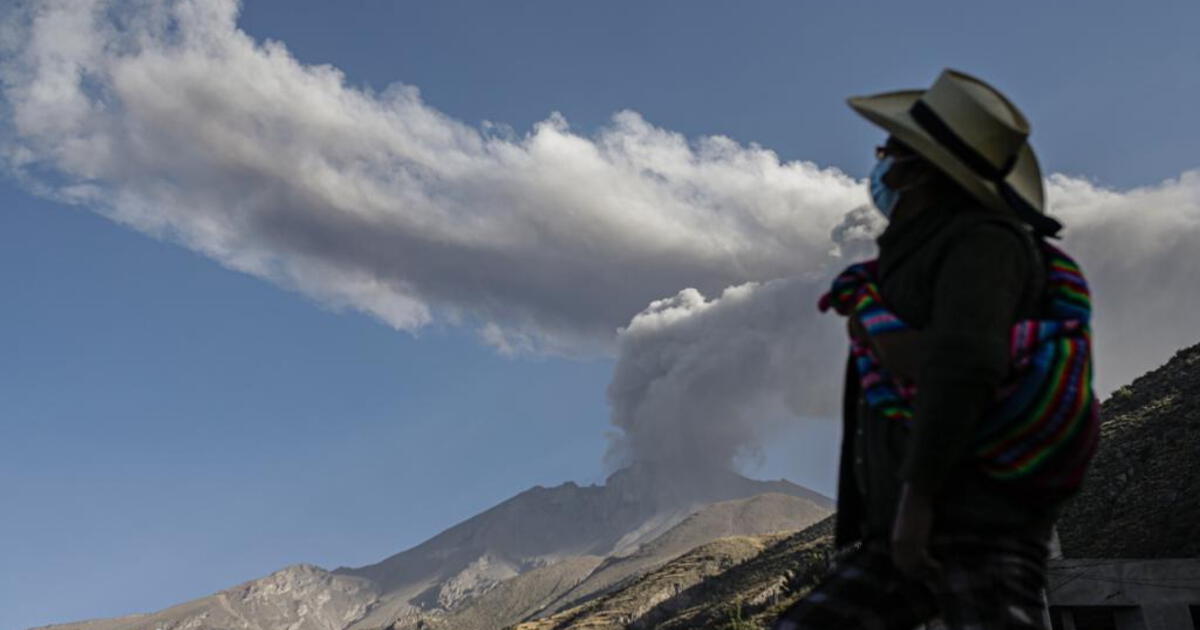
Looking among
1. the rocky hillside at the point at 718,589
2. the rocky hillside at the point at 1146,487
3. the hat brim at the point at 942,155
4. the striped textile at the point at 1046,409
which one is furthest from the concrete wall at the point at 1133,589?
the rocky hillside at the point at 718,589

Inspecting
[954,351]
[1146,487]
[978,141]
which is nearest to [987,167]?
[978,141]

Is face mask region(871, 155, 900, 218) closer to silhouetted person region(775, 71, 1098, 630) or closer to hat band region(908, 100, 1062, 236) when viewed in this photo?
silhouetted person region(775, 71, 1098, 630)

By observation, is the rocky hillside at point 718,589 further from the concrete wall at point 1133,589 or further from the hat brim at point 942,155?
the hat brim at point 942,155

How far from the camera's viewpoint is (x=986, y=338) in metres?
2.42

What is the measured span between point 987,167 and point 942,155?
0.14 metres

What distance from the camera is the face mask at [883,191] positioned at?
2.97 meters

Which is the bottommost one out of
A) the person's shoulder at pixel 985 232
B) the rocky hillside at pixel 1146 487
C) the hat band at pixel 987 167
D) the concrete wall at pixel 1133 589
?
the concrete wall at pixel 1133 589

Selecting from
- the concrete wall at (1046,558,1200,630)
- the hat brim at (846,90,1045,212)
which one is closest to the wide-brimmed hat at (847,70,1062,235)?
the hat brim at (846,90,1045,212)

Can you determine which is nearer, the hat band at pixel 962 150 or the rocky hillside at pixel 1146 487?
the hat band at pixel 962 150

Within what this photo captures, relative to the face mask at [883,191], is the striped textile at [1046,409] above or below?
below

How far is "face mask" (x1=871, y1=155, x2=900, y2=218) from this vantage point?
2967mm

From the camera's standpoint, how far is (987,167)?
277cm

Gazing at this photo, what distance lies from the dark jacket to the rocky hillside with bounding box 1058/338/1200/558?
971 inches

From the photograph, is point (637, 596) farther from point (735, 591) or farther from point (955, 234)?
point (955, 234)
